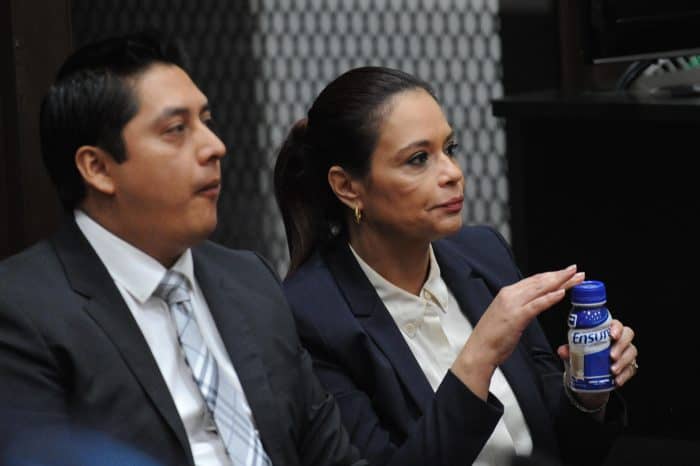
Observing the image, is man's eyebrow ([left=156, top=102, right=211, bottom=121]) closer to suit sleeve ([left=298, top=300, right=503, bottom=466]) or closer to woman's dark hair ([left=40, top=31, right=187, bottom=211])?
woman's dark hair ([left=40, top=31, right=187, bottom=211])

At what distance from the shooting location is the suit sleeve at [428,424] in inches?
94.3

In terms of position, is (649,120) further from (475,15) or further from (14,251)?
(14,251)

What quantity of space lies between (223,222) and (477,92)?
74cm

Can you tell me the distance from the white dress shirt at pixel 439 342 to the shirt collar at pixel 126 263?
0.61 m

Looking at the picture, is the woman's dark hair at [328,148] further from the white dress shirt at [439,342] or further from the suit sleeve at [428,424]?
the suit sleeve at [428,424]

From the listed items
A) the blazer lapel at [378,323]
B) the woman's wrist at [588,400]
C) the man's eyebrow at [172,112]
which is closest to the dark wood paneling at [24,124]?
the blazer lapel at [378,323]

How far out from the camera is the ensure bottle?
7.61 ft

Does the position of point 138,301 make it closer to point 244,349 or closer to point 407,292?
point 244,349

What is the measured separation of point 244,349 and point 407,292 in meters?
0.50

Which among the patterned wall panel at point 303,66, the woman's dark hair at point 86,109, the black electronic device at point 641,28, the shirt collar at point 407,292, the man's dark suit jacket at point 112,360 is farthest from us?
the patterned wall panel at point 303,66

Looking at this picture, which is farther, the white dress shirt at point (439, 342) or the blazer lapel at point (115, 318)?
the white dress shirt at point (439, 342)

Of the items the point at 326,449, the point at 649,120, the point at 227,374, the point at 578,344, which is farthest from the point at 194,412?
the point at 649,120

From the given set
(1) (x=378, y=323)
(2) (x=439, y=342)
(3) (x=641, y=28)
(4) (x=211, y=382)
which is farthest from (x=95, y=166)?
(3) (x=641, y=28)

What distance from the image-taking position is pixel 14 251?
110 inches
